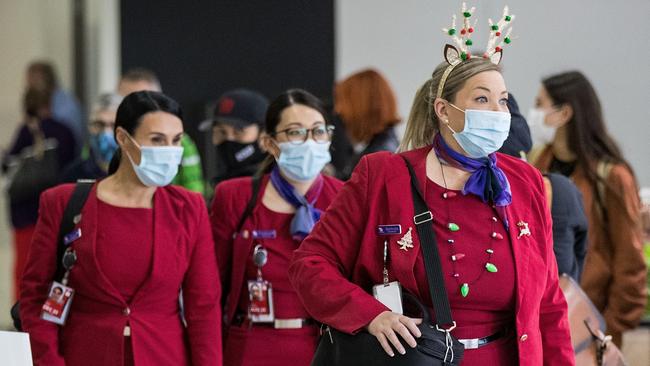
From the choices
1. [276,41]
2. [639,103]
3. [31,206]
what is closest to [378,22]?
[276,41]

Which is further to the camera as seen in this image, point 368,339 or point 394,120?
point 394,120

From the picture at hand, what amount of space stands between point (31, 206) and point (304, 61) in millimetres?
2742

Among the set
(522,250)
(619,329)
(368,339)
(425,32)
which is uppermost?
(425,32)

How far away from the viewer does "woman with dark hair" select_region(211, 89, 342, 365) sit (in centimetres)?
423

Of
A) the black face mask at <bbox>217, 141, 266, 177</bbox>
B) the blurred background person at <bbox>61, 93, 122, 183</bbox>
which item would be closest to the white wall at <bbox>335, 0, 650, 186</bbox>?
the blurred background person at <bbox>61, 93, 122, 183</bbox>

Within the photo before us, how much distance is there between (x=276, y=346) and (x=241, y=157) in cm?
134

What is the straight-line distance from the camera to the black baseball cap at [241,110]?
5359 millimetres

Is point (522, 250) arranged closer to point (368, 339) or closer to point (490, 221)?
point (490, 221)

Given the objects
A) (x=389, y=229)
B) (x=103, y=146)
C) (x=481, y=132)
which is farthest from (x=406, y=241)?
(x=103, y=146)

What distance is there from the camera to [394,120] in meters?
5.68

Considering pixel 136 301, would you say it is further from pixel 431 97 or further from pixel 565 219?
pixel 565 219

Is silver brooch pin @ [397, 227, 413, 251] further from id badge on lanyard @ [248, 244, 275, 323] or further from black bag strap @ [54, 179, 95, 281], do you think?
black bag strap @ [54, 179, 95, 281]

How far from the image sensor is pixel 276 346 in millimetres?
4207

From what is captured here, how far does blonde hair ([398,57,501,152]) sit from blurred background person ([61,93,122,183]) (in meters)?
2.90
